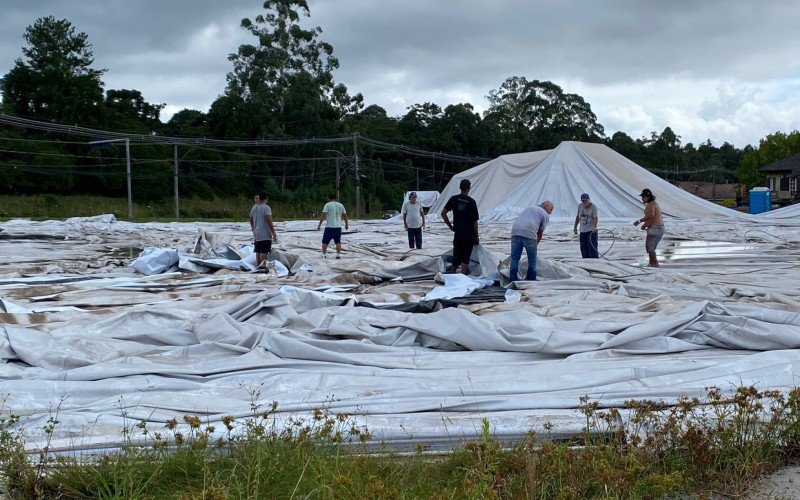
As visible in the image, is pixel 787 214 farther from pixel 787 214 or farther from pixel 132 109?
pixel 132 109

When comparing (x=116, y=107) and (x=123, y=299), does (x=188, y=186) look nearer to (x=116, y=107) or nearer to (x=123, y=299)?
(x=116, y=107)

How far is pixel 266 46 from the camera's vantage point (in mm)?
51531

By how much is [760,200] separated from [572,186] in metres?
8.48

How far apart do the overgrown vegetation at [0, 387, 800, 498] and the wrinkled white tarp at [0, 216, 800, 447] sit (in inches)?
23.1

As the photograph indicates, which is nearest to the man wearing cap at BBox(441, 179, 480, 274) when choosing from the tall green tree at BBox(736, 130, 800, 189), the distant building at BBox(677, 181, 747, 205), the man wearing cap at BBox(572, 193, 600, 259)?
the man wearing cap at BBox(572, 193, 600, 259)

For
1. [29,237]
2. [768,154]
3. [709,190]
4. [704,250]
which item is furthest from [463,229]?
[709,190]

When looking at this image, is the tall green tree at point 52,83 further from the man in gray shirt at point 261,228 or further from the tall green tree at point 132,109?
the man in gray shirt at point 261,228

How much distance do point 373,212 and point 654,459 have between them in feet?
154

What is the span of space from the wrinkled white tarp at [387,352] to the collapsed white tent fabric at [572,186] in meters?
23.1

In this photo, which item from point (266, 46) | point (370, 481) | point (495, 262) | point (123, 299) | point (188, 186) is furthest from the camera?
point (266, 46)

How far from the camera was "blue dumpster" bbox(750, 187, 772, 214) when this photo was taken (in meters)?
35.3

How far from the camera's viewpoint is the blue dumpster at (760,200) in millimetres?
35344

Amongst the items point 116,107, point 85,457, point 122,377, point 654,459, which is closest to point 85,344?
point 122,377

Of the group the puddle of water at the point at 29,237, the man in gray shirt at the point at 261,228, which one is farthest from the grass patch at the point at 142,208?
the man in gray shirt at the point at 261,228
